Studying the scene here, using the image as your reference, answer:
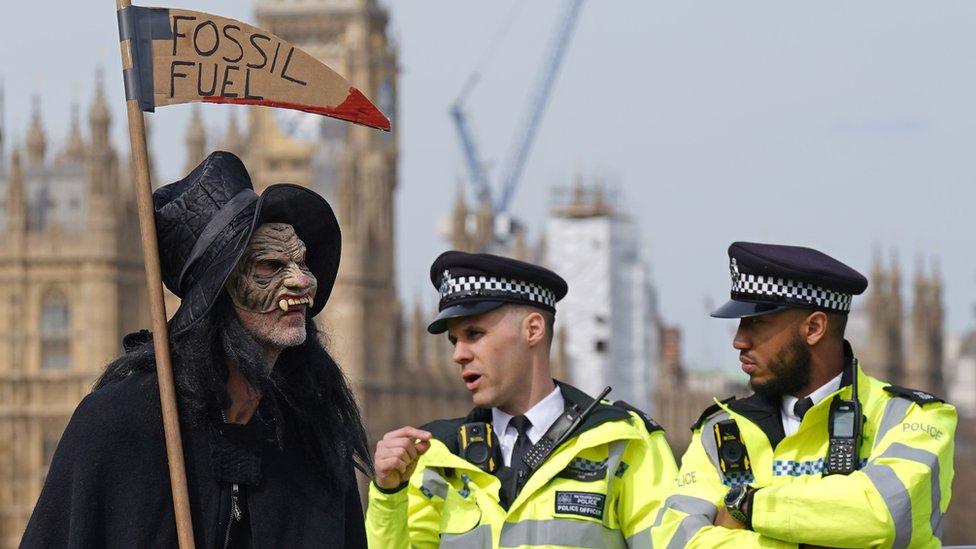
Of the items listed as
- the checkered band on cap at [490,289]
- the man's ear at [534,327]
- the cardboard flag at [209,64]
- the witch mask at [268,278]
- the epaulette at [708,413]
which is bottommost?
the epaulette at [708,413]

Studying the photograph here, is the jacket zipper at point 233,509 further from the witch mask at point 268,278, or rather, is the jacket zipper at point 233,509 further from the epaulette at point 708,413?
the epaulette at point 708,413

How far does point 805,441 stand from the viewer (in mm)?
5328

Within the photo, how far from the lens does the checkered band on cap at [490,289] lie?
585cm

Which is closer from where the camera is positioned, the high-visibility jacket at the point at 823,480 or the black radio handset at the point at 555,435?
the high-visibility jacket at the point at 823,480

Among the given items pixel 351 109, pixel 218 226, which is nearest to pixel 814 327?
pixel 351 109

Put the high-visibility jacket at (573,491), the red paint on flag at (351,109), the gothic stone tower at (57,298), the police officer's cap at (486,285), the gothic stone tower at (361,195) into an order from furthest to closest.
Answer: the gothic stone tower at (361,195) < the gothic stone tower at (57,298) < the police officer's cap at (486,285) < the high-visibility jacket at (573,491) < the red paint on flag at (351,109)

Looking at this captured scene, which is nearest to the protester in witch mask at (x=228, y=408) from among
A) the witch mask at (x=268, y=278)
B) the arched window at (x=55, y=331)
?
the witch mask at (x=268, y=278)

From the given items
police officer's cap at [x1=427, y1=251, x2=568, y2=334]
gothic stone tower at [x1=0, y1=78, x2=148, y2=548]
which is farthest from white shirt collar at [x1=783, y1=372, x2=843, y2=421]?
gothic stone tower at [x1=0, y1=78, x2=148, y2=548]

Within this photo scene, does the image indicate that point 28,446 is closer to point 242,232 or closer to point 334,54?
point 334,54

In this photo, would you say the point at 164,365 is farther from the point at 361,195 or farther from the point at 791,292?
the point at 361,195

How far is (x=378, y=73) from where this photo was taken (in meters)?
71.7

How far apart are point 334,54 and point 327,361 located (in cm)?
7426

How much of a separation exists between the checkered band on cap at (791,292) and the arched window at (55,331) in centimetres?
5279

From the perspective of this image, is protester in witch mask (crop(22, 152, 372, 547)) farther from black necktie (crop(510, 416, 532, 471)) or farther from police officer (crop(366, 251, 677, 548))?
black necktie (crop(510, 416, 532, 471))
